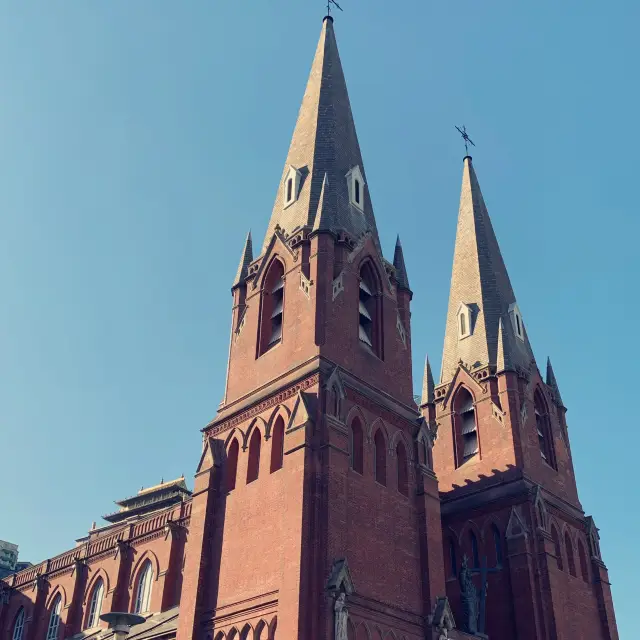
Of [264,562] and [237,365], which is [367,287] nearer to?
[237,365]

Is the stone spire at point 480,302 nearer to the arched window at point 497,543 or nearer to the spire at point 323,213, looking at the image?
the arched window at point 497,543

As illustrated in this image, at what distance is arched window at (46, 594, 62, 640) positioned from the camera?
131 feet

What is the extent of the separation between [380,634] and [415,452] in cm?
691

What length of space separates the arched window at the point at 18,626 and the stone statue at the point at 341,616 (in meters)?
26.6

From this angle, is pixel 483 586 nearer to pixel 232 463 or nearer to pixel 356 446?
pixel 356 446

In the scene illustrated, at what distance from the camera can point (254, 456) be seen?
27141mm

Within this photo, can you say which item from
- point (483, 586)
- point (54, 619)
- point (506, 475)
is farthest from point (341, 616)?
point (54, 619)

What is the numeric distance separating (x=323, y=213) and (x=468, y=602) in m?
15.0

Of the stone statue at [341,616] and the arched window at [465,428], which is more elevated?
the arched window at [465,428]

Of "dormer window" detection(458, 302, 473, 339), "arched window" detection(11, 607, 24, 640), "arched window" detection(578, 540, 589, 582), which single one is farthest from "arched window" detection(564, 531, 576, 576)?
"arched window" detection(11, 607, 24, 640)

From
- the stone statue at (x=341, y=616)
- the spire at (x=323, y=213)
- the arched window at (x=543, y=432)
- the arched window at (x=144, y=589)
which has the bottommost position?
the stone statue at (x=341, y=616)

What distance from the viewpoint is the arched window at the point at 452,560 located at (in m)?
33.5

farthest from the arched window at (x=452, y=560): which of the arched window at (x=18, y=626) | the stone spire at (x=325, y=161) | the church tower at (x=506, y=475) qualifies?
the arched window at (x=18, y=626)

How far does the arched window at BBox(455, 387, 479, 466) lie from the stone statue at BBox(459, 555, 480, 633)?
6.38m
